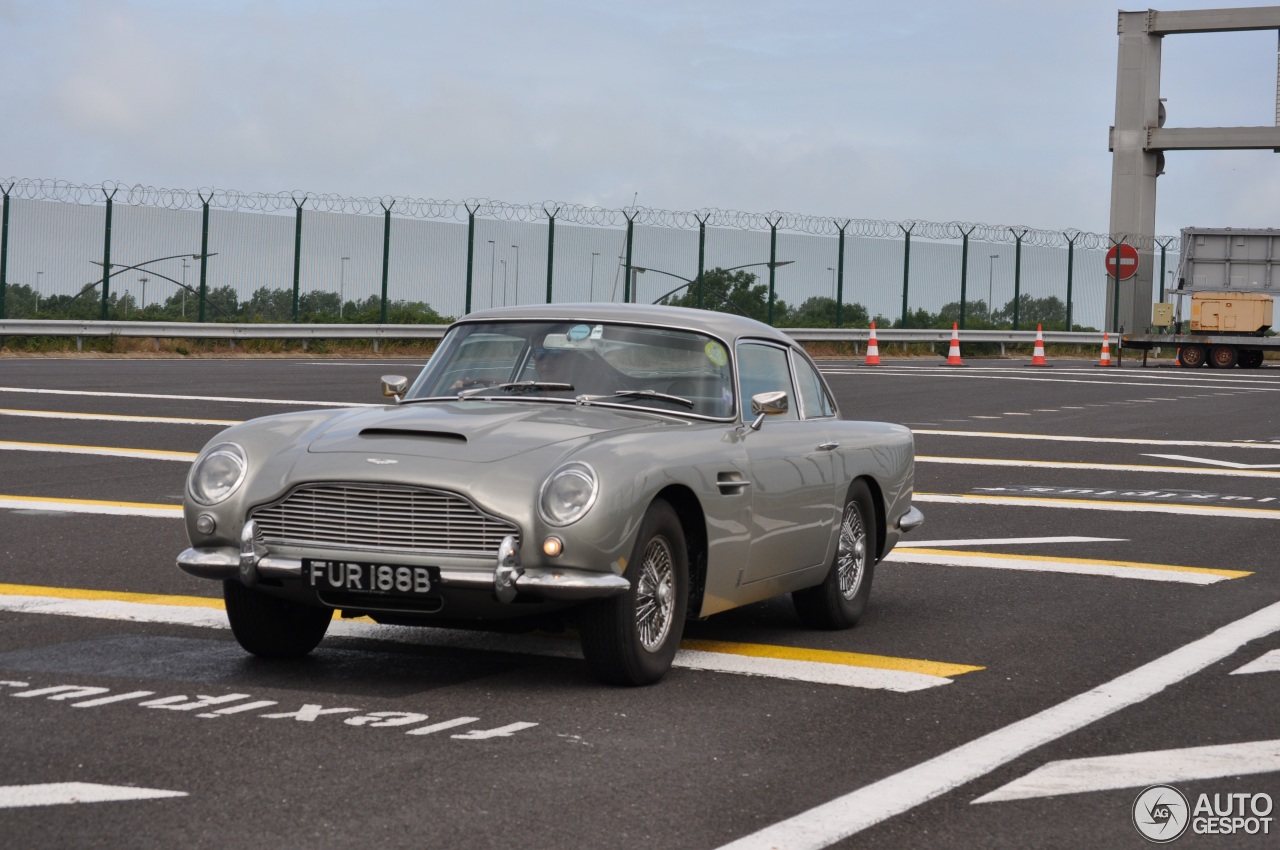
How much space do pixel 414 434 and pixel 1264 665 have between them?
362cm

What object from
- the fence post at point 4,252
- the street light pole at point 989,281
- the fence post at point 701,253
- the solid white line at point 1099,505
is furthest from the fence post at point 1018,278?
the solid white line at point 1099,505

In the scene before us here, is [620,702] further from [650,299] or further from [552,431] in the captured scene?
[650,299]

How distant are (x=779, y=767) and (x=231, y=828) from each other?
171cm

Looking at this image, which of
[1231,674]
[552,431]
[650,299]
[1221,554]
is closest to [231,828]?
[552,431]

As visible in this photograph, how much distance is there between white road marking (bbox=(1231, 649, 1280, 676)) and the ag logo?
2.02 m

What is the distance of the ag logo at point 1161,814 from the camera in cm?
466

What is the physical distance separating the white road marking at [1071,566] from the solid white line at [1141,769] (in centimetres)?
397

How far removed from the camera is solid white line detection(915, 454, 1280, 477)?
51.6 ft

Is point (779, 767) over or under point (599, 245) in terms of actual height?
under

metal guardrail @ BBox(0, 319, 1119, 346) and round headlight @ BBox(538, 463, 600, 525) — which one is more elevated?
metal guardrail @ BBox(0, 319, 1119, 346)

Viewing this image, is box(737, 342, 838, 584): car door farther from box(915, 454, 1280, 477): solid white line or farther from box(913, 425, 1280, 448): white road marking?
box(913, 425, 1280, 448): white road marking

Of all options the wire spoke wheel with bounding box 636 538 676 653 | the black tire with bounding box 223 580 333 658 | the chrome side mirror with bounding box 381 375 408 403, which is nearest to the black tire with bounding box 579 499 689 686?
the wire spoke wheel with bounding box 636 538 676 653

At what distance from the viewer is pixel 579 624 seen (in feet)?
20.4

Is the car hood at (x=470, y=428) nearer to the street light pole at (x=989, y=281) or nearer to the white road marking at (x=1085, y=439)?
the white road marking at (x=1085, y=439)
